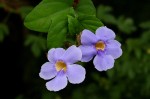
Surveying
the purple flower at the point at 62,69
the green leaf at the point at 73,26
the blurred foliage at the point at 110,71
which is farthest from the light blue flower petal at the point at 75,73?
the blurred foliage at the point at 110,71

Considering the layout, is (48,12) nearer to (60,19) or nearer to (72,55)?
(60,19)

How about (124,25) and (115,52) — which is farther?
(124,25)

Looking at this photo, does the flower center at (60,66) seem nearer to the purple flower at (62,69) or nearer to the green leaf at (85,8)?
the purple flower at (62,69)

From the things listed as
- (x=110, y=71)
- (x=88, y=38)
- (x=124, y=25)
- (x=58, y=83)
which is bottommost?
(x=110, y=71)

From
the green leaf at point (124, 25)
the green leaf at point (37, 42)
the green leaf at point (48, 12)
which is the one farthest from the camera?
the green leaf at point (124, 25)

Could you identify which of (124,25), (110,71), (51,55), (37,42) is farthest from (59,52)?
(124,25)

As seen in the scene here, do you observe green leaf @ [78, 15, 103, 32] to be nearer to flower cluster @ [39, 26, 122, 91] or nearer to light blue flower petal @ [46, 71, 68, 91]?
flower cluster @ [39, 26, 122, 91]

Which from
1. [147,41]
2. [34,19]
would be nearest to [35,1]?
[147,41]

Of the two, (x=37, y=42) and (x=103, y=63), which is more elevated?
(x=103, y=63)

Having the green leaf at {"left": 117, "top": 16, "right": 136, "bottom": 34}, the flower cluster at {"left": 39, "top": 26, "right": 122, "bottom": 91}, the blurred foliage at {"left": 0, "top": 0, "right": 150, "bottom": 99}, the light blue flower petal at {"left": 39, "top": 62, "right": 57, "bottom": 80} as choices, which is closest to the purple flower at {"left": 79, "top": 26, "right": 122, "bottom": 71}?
the flower cluster at {"left": 39, "top": 26, "right": 122, "bottom": 91}
